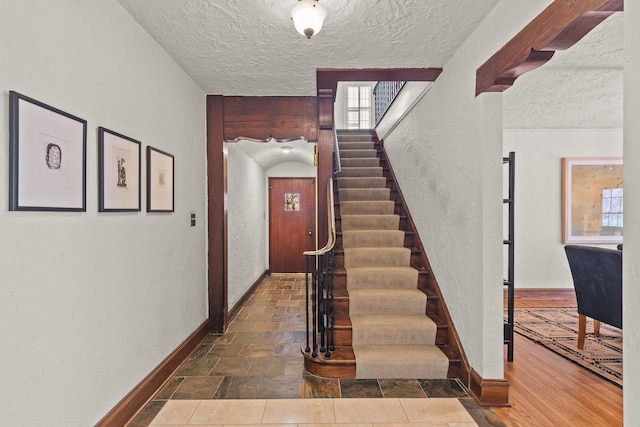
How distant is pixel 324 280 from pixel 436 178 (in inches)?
→ 53.6

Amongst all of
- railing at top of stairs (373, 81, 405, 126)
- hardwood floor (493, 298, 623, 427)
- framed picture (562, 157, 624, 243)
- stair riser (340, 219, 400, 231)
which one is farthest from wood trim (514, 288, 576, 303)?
railing at top of stairs (373, 81, 405, 126)

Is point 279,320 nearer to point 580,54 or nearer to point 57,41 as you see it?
point 57,41

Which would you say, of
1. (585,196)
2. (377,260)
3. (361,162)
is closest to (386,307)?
(377,260)

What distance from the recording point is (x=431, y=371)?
2.53 m

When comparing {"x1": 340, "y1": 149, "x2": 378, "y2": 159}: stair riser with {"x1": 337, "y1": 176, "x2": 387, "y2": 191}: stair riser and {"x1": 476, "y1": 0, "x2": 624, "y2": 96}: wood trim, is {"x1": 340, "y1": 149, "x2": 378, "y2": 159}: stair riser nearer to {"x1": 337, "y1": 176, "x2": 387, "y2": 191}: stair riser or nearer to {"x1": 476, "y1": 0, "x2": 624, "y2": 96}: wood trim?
{"x1": 337, "y1": 176, "x2": 387, "y2": 191}: stair riser

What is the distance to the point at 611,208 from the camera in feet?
15.3

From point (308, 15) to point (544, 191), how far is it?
4521mm

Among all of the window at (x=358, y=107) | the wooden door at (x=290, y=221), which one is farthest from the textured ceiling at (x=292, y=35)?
the window at (x=358, y=107)

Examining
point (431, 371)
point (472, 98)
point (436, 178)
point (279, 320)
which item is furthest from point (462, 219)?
point (279, 320)

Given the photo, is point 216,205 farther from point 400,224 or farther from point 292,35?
point 400,224

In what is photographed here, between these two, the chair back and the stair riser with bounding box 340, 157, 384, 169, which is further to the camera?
the stair riser with bounding box 340, 157, 384, 169

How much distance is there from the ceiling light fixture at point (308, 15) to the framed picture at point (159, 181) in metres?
1.31

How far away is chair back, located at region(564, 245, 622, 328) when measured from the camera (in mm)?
2740

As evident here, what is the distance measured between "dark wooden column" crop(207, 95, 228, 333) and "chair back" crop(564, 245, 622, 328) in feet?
11.5
